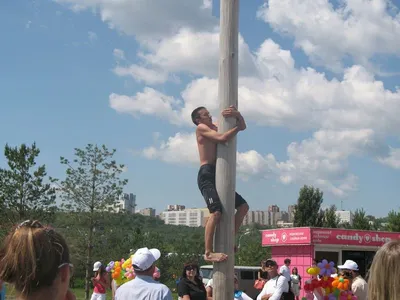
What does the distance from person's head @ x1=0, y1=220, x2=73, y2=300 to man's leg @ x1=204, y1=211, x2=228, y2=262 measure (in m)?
3.41

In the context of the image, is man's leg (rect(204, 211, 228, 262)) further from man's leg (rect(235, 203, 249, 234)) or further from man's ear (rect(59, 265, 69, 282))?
man's ear (rect(59, 265, 69, 282))

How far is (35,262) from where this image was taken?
6.79ft

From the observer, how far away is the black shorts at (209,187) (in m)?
5.55

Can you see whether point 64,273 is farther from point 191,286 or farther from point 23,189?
point 23,189

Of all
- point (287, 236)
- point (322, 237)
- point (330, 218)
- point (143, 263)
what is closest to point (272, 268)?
point (143, 263)

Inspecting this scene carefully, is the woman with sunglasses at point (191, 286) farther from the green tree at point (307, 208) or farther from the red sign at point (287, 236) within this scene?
the green tree at point (307, 208)

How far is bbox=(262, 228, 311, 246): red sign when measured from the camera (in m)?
27.8

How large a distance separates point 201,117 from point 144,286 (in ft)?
6.62

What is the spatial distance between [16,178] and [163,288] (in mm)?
29254

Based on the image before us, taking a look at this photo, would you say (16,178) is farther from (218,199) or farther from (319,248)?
(218,199)

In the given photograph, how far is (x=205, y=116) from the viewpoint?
Answer: 5996mm

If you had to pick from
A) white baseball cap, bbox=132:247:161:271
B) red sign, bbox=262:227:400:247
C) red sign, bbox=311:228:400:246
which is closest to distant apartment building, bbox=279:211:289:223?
red sign, bbox=262:227:400:247

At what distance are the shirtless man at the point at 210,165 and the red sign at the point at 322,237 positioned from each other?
2255 centimetres

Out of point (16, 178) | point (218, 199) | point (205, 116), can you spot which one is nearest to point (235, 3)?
point (205, 116)
